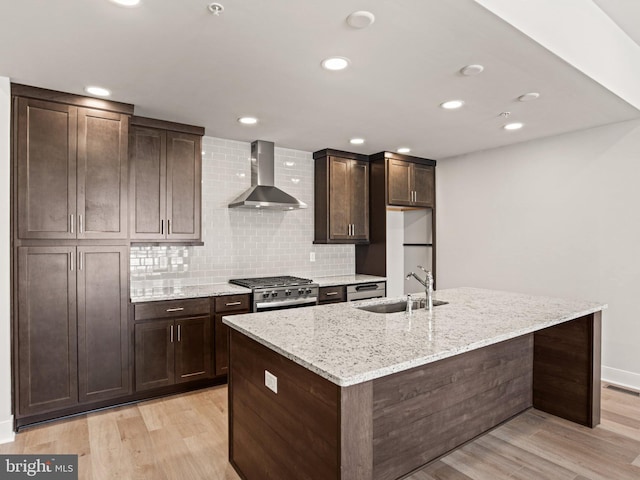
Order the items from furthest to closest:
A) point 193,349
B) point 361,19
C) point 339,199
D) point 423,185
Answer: point 423,185 < point 339,199 < point 193,349 < point 361,19

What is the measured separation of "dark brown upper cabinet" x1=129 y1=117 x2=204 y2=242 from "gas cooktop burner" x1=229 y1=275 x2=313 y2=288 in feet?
2.30

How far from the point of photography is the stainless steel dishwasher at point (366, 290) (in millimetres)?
4590

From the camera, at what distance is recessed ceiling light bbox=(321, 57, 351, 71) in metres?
2.36

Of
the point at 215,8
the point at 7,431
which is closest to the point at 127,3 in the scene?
the point at 215,8

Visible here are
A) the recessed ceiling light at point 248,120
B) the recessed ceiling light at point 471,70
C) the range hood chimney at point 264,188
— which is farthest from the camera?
the range hood chimney at point 264,188

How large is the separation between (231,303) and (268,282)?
55 cm

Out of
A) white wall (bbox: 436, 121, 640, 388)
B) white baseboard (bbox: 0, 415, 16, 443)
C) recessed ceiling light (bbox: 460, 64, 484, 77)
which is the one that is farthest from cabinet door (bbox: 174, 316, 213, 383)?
white wall (bbox: 436, 121, 640, 388)

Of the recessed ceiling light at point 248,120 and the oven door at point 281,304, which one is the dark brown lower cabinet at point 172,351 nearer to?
the oven door at point 281,304

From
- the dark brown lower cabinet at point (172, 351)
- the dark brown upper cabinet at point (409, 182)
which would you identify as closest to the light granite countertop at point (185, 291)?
the dark brown lower cabinet at point (172, 351)

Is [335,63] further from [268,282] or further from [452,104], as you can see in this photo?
[268,282]

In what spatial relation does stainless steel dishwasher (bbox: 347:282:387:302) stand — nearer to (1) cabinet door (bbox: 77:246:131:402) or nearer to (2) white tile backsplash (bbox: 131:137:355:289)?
(2) white tile backsplash (bbox: 131:137:355:289)

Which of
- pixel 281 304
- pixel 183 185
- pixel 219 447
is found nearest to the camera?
pixel 219 447

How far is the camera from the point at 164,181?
362 cm

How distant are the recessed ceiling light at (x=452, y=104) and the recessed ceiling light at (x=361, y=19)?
1.40 meters
